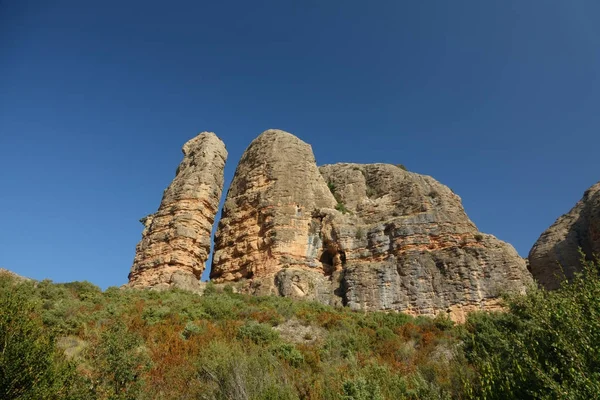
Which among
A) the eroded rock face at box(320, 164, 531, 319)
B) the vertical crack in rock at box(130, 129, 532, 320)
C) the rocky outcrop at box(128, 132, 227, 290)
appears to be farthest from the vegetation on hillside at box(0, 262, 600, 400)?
the vertical crack in rock at box(130, 129, 532, 320)

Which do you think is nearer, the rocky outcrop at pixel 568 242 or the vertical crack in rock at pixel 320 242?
the vertical crack in rock at pixel 320 242

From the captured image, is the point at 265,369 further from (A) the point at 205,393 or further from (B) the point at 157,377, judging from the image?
(B) the point at 157,377

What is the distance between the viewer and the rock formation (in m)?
25.3

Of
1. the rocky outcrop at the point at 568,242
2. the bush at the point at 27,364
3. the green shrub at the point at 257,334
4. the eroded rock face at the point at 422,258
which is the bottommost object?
the bush at the point at 27,364

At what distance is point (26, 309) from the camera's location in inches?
341

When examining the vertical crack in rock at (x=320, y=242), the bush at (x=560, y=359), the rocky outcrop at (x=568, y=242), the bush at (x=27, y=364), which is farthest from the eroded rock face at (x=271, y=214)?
the rocky outcrop at (x=568, y=242)

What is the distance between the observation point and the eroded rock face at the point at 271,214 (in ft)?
93.1

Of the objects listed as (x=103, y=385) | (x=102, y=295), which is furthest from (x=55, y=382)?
(x=102, y=295)

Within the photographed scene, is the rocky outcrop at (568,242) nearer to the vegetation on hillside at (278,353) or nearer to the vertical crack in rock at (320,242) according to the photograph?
the vertical crack in rock at (320,242)

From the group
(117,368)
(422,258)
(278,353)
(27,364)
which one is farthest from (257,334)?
(422,258)

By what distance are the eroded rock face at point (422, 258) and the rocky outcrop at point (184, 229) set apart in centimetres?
913

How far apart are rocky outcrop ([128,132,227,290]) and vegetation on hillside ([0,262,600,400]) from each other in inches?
297

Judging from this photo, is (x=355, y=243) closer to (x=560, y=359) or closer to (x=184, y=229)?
(x=184, y=229)

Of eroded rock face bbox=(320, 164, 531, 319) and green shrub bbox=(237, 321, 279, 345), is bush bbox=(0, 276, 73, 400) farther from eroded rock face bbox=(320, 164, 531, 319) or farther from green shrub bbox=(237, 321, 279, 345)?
eroded rock face bbox=(320, 164, 531, 319)
